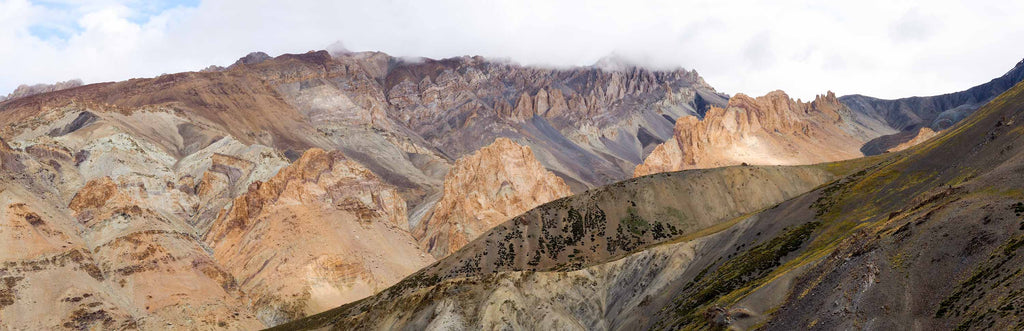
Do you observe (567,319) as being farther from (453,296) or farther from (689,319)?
(689,319)

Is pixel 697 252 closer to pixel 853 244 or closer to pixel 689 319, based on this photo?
pixel 689 319

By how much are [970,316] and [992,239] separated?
37.8 feet

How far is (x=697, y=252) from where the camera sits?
135 metres

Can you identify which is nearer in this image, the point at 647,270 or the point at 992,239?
the point at 992,239

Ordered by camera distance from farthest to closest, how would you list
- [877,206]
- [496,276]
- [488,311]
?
1. [496,276]
2. [488,311]
3. [877,206]

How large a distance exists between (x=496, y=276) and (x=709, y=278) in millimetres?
36434

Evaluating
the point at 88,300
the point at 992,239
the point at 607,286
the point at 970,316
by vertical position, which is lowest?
the point at 88,300

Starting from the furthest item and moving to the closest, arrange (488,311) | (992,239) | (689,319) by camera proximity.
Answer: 1. (488,311)
2. (689,319)
3. (992,239)

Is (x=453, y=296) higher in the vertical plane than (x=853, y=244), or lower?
lower

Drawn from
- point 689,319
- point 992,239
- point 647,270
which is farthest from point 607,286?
point 992,239

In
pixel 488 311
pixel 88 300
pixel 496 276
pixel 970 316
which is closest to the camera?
pixel 970 316

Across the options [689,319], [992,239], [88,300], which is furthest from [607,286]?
[88,300]

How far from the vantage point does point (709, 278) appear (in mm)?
116625

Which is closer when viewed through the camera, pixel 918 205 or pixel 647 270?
pixel 918 205
